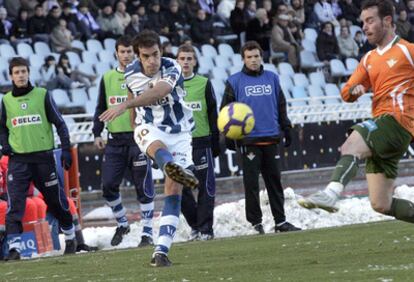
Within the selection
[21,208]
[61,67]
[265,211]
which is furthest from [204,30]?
[21,208]

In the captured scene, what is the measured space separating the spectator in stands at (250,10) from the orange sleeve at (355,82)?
21.2 meters

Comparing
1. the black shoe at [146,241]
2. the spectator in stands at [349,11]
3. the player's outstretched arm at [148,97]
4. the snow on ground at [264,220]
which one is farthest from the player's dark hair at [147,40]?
the spectator in stands at [349,11]

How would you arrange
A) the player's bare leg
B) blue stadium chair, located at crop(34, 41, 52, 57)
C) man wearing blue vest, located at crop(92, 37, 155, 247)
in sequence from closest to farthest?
1. the player's bare leg
2. man wearing blue vest, located at crop(92, 37, 155, 247)
3. blue stadium chair, located at crop(34, 41, 52, 57)

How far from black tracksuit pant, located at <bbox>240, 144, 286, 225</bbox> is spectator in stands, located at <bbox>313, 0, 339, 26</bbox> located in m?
19.5

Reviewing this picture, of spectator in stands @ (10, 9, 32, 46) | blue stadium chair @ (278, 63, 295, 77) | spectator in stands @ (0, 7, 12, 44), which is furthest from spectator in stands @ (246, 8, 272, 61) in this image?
spectator in stands @ (0, 7, 12, 44)

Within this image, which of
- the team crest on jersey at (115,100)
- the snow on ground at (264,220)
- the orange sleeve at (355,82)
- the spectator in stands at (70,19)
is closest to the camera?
the orange sleeve at (355,82)

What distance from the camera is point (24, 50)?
27766 millimetres

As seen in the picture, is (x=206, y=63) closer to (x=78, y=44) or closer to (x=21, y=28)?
(x=78, y=44)

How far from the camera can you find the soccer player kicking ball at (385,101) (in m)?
11.1

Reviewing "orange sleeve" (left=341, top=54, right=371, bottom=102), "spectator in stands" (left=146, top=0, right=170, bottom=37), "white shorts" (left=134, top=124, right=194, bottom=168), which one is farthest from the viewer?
"spectator in stands" (left=146, top=0, right=170, bottom=37)

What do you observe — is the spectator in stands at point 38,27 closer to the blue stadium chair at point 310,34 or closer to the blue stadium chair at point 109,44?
the blue stadium chair at point 109,44

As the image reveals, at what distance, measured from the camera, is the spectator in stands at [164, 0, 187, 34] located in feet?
103

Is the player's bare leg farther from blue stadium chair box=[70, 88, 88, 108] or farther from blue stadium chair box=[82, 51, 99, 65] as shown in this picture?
blue stadium chair box=[82, 51, 99, 65]

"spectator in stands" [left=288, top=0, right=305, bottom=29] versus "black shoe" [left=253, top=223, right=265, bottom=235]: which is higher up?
"spectator in stands" [left=288, top=0, right=305, bottom=29]
